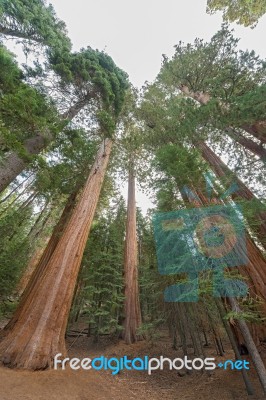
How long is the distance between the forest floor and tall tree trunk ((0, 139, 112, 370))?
0.28 metres

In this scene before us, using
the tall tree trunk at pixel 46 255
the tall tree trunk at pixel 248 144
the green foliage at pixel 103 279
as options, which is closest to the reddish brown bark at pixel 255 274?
the tall tree trunk at pixel 248 144

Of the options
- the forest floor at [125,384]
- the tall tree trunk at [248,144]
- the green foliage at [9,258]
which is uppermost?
the tall tree trunk at [248,144]

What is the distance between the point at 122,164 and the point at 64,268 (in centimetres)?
916

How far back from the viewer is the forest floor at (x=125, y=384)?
11.6 ft

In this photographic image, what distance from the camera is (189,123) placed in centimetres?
671

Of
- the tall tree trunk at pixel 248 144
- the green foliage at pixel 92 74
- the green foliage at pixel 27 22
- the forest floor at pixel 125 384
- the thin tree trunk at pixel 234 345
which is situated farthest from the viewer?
the green foliage at pixel 92 74

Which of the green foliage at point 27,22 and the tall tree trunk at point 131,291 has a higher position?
the green foliage at point 27,22

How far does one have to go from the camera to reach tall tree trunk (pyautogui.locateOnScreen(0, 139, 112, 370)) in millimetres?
4223

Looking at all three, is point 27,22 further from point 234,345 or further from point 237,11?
point 234,345

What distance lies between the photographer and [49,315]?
4.82m

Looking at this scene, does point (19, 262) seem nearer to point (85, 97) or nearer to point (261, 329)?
point (85, 97)

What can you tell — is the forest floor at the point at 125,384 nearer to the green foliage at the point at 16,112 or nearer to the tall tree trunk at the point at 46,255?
the tall tree trunk at the point at 46,255

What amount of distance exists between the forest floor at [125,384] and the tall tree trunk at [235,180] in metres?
3.21

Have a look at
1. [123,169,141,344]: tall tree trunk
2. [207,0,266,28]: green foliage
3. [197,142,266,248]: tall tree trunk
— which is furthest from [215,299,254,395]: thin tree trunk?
[207,0,266,28]: green foliage
